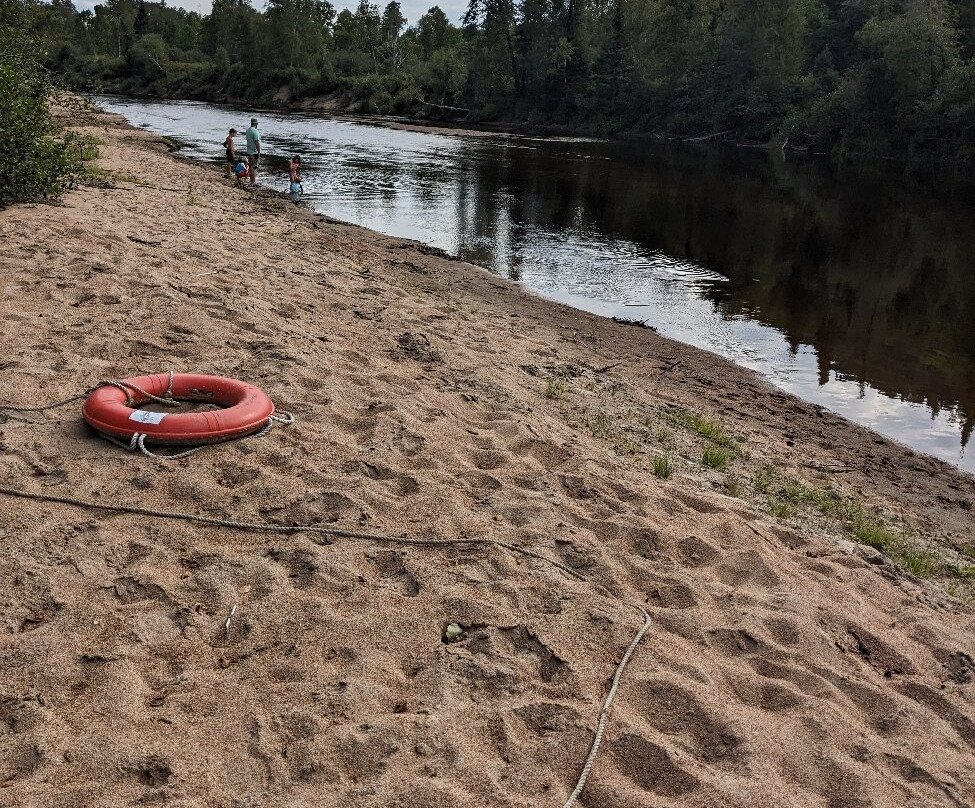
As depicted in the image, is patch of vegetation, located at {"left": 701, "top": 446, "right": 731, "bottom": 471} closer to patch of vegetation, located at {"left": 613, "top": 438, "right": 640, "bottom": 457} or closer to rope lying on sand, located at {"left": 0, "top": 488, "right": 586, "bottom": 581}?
patch of vegetation, located at {"left": 613, "top": 438, "right": 640, "bottom": 457}

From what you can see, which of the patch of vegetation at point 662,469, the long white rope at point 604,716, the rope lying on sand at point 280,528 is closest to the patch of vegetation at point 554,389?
the patch of vegetation at point 662,469

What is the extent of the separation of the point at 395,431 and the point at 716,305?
8.75 metres

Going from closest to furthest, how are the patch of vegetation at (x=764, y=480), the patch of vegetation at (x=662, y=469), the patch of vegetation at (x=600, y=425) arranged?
1. the patch of vegetation at (x=662, y=469)
2. the patch of vegetation at (x=764, y=480)
3. the patch of vegetation at (x=600, y=425)

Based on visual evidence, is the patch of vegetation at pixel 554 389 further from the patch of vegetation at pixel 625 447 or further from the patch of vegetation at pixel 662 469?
the patch of vegetation at pixel 662 469

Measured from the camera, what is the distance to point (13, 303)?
6512 mm

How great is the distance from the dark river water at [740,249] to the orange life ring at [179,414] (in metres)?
6.35

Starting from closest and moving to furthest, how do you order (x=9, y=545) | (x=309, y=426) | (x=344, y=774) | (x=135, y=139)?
1. (x=344, y=774)
2. (x=9, y=545)
3. (x=309, y=426)
4. (x=135, y=139)

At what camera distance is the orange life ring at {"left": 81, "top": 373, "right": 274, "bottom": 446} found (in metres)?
4.75

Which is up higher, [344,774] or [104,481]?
[104,481]

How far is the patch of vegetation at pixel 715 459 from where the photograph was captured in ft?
20.2

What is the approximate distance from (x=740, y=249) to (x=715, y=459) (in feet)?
40.1

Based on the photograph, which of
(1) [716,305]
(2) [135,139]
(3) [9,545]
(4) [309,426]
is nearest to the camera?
(3) [9,545]

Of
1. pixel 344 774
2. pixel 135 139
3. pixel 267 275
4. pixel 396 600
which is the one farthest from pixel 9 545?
pixel 135 139

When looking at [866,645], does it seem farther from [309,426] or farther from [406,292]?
[406,292]
